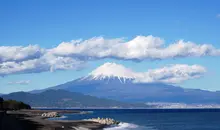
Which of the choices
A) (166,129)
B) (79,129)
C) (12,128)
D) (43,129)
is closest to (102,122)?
(166,129)

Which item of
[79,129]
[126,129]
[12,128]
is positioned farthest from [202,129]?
[12,128]

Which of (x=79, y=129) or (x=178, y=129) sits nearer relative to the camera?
(x=79, y=129)

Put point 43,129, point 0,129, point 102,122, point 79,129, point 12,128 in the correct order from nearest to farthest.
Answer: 1. point 0,129
2. point 12,128
3. point 43,129
4. point 79,129
5. point 102,122

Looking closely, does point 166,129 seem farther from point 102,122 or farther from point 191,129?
point 102,122

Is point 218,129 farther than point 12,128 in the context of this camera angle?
Yes

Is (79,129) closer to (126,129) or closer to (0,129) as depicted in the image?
(126,129)

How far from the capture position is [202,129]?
123938 millimetres

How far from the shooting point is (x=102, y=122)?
140m

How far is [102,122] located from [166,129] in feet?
81.3

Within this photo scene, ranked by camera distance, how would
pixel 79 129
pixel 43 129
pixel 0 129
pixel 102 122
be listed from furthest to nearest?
1. pixel 102 122
2. pixel 79 129
3. pixel 43 129
4. pixel 0 129

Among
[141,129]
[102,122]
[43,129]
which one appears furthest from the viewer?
[102,122]

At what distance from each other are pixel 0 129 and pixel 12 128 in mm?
5963

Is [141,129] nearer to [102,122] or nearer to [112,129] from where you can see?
[112,129]

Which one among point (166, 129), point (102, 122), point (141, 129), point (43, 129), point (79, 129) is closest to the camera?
point (43, 129)
